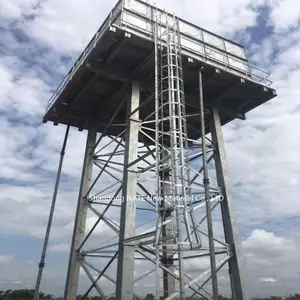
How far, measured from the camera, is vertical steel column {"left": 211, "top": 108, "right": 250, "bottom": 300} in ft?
47.0

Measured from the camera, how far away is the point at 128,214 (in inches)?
531

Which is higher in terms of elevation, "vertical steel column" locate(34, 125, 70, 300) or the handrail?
the handrail

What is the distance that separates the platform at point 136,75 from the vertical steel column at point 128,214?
1.32 m

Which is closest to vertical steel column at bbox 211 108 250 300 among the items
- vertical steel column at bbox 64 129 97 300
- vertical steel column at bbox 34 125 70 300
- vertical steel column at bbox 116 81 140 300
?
vertical steel column at bbox 116 81 140 300

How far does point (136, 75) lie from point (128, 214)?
22.8 feet

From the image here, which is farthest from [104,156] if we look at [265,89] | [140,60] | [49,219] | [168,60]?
[265,89]

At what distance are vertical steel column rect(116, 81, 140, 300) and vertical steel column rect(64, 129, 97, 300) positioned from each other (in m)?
4.26

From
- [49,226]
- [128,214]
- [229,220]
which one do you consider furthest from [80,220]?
[229,220]

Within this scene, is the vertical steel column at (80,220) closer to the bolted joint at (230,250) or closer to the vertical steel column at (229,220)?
the vertical steel column at (229,220)

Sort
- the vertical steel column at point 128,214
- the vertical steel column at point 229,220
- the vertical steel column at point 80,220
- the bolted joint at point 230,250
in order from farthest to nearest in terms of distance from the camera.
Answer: the vertical steel column at point 80,220 < the bolted joint at point 230,250 < the vertical steel column at point 229,220 < the vertical steel column at point 128,214

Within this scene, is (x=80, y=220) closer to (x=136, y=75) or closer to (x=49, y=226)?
(x=49, y=226)

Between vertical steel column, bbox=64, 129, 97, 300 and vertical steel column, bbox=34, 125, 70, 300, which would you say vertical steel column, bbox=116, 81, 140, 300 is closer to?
vertical steel column, bbox=64, 129, 97, 300

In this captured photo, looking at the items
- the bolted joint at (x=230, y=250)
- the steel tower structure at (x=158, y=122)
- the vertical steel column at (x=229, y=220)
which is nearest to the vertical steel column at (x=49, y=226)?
the steel tower structure at (x=158, y=122)

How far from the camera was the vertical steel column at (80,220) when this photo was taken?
16047 millimetres
